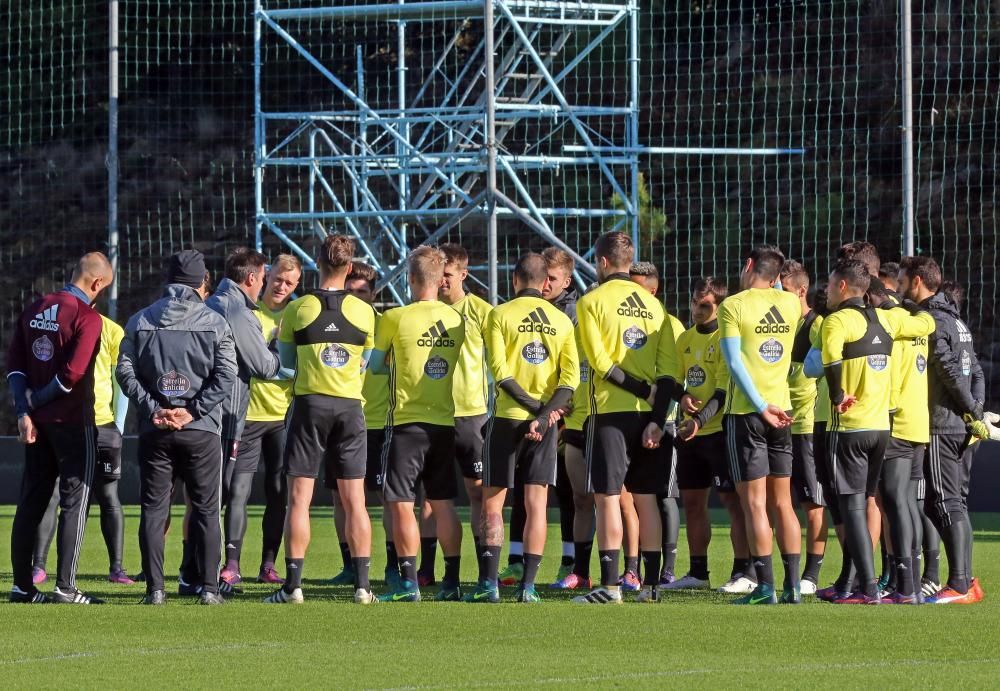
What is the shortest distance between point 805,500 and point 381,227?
9.42 metres

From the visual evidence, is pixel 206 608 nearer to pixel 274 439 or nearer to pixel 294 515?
pixel 294 515

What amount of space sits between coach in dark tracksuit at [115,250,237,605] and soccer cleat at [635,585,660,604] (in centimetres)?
217

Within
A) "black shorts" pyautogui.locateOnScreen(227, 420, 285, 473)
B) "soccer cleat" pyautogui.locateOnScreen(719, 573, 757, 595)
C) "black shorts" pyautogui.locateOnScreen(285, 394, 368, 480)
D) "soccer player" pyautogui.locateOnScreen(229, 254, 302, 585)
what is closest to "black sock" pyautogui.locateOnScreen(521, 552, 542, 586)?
"black shorts" pyautogui.locateOnScreen(285, 394, 368, 480)

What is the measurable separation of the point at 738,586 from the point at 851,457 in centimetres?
120

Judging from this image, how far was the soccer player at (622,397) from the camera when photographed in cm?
871

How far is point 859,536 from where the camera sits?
876 centimetres

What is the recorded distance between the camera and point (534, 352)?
882 cm

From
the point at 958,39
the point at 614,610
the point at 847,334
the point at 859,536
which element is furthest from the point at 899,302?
the point at 958,39

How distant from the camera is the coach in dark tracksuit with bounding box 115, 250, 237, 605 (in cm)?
854

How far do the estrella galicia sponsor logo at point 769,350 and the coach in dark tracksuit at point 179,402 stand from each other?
2696 millimetres

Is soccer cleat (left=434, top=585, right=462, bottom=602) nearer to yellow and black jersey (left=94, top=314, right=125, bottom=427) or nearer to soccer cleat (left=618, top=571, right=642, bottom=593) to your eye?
soccer cleat (left=618, top=571, right=642, bottom=593)

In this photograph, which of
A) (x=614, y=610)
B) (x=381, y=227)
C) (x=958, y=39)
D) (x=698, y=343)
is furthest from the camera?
(x=381, y=227)

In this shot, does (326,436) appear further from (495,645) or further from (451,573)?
(495,645)

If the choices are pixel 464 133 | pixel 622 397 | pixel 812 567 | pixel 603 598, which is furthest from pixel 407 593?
pixel 464 133
